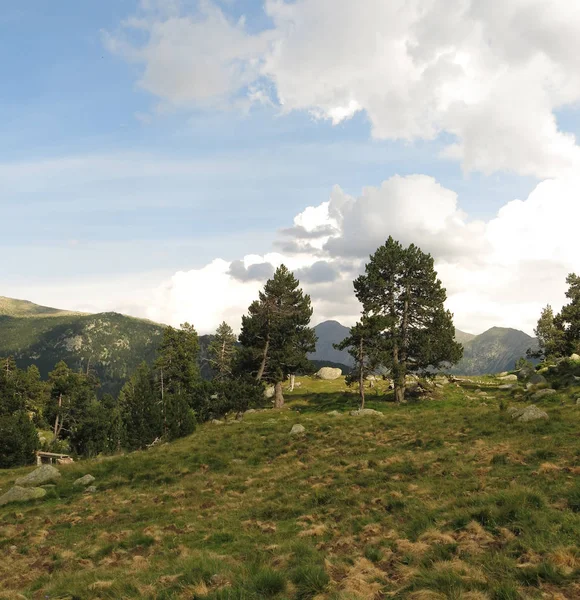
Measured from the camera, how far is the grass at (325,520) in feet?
27.1

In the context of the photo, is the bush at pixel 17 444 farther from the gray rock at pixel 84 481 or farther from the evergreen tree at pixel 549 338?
the evergreen tree at pixel 549 338

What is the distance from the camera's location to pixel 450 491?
552 inches

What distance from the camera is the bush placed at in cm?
5072

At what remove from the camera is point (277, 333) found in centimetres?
5453

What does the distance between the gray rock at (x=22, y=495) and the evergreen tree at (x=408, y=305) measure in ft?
120

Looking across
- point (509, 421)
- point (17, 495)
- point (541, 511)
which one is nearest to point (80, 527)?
point (17, 495)

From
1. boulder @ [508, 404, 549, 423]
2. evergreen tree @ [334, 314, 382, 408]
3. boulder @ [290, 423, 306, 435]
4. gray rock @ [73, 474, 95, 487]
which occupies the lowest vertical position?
gray rock @ [73, 474, 95, 487]

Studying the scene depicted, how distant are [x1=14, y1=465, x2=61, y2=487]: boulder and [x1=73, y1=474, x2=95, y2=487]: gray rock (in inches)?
93.2

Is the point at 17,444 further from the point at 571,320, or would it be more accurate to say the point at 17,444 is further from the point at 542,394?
the point at 571,320

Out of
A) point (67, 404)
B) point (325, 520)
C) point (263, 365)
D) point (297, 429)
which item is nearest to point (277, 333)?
point (263, 365)

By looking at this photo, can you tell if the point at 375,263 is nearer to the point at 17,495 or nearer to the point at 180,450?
the point at 180,450

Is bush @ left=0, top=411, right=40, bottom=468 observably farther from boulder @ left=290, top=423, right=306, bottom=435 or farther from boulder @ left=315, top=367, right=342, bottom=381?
boulder @ left=315, top=367, right=342, bottom=381

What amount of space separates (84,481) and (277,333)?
32493 millimetres

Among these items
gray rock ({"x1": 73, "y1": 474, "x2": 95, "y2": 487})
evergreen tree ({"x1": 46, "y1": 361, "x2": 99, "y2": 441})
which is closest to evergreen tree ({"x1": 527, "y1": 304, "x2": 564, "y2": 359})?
gray rock ({"x1": 73, "y1": 474, "x2": 95, "y2": 487})
